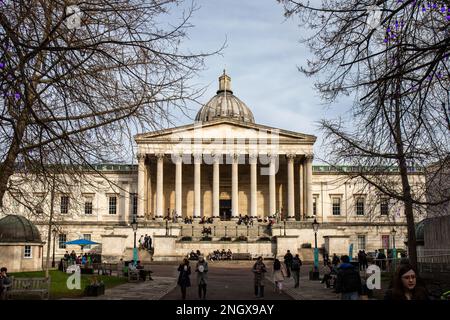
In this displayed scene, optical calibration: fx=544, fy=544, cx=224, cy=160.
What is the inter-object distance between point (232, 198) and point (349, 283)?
56351 mm

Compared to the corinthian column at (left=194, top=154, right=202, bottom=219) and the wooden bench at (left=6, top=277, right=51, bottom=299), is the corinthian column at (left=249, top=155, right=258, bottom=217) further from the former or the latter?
the wooden bench at (left=6, top=277, right=51, bottom=299)

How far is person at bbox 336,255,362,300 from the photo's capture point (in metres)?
12.9

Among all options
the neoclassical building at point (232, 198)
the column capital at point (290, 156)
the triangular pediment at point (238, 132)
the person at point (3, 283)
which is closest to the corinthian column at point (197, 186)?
the neoclassical building at point (232, 198)

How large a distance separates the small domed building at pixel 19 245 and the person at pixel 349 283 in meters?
25.2

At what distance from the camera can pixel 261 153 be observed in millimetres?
70875

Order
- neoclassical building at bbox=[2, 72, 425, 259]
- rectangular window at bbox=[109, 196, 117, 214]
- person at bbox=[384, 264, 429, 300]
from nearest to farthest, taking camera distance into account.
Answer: person at bbox=[384, 264, 429, 300]
neoclassical building at bbox=[2, 72, 425, 259]
rectangular window at bbox=[109, 196, 117, 214]

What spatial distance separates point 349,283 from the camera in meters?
13.0

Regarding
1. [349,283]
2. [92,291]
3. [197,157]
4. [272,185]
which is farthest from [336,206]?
[349,283]

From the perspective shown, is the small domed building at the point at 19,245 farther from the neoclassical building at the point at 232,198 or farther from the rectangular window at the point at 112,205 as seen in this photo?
the rectangular window at the point at 112,205

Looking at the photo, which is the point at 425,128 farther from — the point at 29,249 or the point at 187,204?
the point at 187,204

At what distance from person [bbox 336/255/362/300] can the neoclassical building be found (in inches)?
1587

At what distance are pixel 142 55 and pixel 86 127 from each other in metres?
1.90

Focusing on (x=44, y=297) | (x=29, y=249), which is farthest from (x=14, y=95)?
(x=29, y=249)

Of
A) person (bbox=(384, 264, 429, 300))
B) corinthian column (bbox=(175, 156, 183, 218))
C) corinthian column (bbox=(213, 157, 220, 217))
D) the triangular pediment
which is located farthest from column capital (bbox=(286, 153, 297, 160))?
person (bbox=(384, 264, 429, 300))
